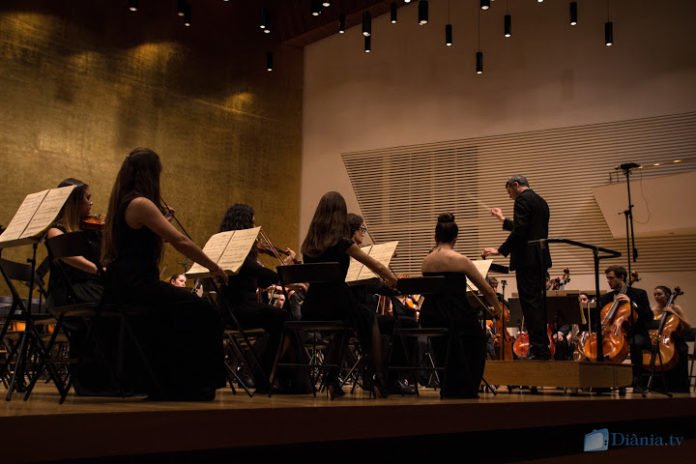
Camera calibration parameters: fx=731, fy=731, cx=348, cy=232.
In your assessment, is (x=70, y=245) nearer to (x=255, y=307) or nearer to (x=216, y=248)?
(x=216, y=248)

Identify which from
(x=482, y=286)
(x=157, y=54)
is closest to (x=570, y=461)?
(x=482, y=286)

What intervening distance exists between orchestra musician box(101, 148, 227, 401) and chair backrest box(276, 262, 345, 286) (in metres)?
0.78

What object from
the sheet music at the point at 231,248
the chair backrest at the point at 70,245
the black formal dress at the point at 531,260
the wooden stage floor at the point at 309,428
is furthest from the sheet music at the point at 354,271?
the chair backrest at the point at 70,245

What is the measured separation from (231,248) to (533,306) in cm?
250

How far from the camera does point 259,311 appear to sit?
4629 mm

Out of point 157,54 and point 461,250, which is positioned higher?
point 157,54

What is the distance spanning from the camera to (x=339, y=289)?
439cm

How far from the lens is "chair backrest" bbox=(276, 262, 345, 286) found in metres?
4.14

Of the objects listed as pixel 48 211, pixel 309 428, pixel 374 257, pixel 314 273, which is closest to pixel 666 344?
pixel 374 257

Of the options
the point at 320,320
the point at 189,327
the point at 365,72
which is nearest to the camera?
the point at 189,327

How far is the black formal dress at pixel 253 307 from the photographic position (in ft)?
15.2

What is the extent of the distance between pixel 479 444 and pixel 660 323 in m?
3.92

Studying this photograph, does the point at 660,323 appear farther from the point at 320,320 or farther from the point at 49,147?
the point at 49,147

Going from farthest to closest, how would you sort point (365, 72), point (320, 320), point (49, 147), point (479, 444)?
point (365, 72), point (49, 147), point (320, 320), point (479, 444)
